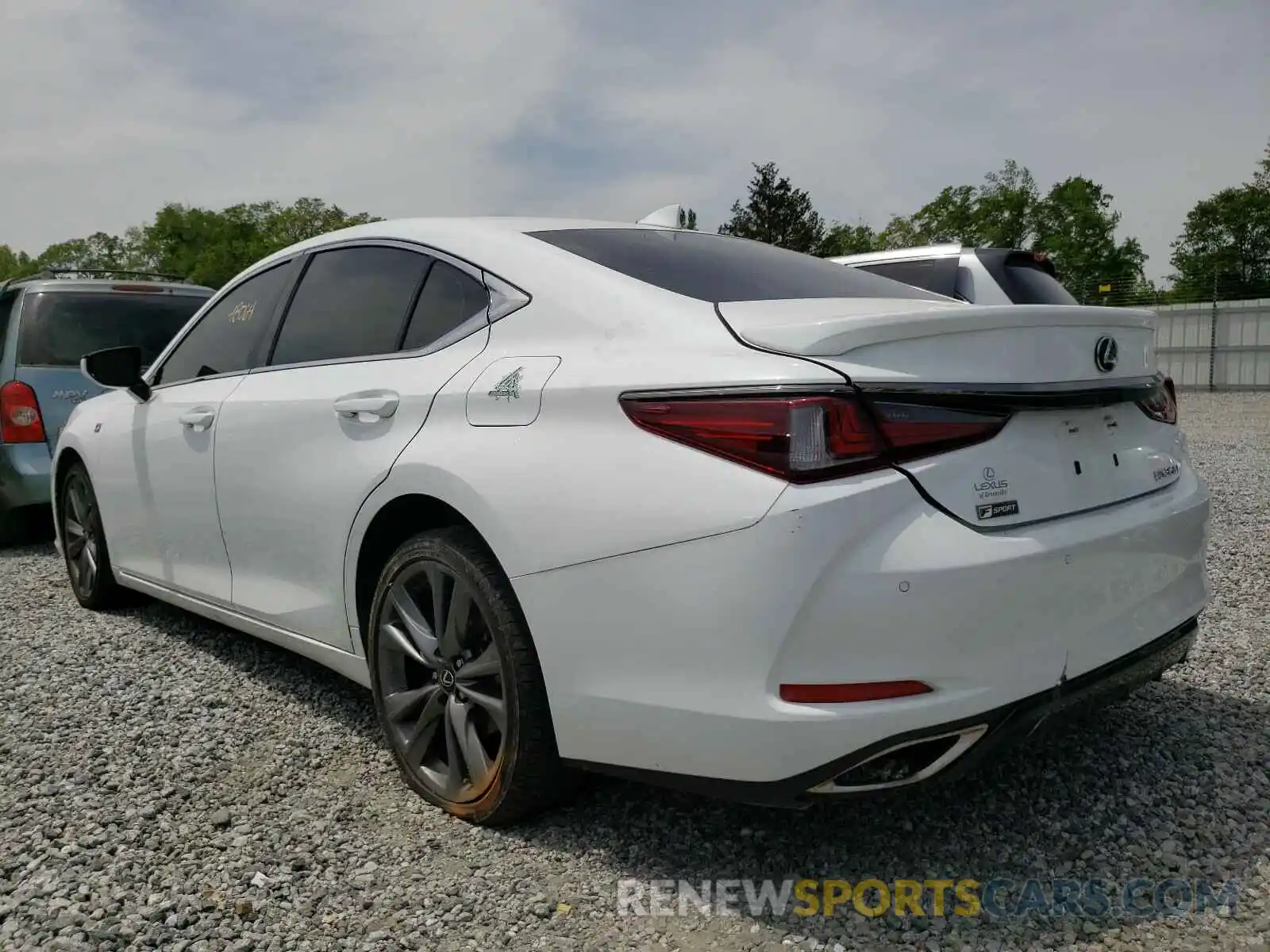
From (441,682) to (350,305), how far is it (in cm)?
127

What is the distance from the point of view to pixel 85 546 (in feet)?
16.2

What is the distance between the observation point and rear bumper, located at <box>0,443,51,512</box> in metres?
6.47

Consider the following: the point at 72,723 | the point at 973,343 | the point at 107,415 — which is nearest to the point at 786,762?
the point at 973,343

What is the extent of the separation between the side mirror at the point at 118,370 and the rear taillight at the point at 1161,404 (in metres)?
3.65

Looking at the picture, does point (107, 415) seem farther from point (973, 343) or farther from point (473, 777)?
point (973, 343)

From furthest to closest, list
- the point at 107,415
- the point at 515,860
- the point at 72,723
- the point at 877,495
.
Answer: the point at 107,415, the point at 72,723, the point at 515,860, the point at 877,495

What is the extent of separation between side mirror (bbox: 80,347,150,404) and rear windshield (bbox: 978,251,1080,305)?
5.44 m

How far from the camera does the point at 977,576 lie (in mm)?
1955

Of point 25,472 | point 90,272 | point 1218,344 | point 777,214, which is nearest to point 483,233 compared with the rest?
point 25,472

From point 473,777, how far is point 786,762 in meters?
0.93

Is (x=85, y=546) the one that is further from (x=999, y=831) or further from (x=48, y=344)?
(x=999, y=831)

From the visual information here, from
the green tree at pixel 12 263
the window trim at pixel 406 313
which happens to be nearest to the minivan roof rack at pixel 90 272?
the window trim at pixel 406 313

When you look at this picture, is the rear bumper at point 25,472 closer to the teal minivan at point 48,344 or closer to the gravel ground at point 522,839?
the teal minivan at point 48,344

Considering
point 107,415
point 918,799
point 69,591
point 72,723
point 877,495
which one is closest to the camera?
point 877,495
